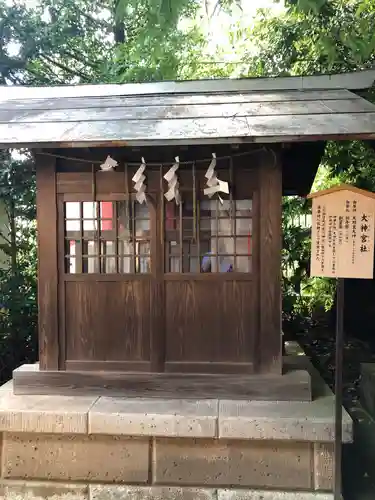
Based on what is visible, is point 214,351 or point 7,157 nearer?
point 214,351

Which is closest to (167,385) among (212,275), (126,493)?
(126,493)

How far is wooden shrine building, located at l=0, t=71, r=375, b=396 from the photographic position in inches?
175

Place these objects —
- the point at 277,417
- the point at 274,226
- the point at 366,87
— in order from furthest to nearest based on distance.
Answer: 1. the point at 366,87
2. the point at 274,226
3. the point at 277,417

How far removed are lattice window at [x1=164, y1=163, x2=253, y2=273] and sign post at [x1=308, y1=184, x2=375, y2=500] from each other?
77cm

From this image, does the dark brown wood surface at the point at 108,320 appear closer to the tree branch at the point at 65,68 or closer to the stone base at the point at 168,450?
the stone base at the point at 168,450

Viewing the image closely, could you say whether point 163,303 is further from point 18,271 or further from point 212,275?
point 18,271

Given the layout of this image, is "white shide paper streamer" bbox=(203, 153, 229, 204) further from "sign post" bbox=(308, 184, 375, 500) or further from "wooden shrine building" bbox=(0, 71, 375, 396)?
"sign post" bbox=(308, 184, 375, 500)

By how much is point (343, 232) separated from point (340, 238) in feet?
0.18

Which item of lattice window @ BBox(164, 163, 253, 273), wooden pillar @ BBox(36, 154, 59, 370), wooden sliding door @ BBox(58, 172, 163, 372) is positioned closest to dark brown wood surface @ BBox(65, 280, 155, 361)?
wooden sliding door @ BBox(58, 172, 163, 372)

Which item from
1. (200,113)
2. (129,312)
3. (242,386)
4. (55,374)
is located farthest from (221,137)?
(55,374)

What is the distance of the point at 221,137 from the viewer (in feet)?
12.5

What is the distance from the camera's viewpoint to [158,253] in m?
4.54

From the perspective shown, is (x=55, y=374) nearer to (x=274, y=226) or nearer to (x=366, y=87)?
(x=274, y=226)

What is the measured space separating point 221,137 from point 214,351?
2.09 meters
